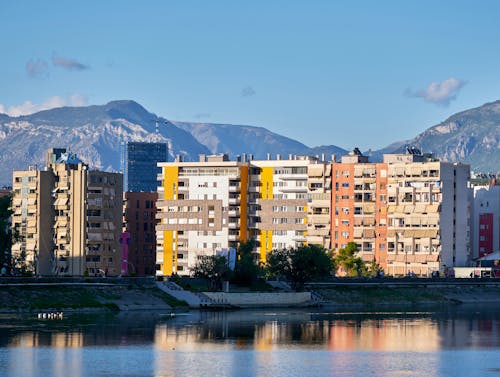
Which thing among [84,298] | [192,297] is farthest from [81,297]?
[192,297]

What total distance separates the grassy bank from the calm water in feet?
25.0

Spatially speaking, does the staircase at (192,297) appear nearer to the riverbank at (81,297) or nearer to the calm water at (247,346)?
the riverbank at (81,297)

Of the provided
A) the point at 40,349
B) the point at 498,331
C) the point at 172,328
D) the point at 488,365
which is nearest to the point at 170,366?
the point at 40,349

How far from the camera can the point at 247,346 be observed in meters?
135

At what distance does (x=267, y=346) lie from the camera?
135 meters

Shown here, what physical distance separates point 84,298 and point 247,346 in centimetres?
5436

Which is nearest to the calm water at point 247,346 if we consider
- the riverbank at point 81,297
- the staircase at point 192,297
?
the riverbank at point 81,297

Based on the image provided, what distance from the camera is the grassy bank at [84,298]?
17838 cm

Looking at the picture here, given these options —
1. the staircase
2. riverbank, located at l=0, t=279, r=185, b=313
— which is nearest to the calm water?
riverbank, located at l=0, t=279, r=185, b=313

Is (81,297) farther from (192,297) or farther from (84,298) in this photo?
(192,297)

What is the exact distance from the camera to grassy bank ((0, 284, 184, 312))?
7023 inches

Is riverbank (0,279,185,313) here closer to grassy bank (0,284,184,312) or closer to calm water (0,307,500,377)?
grassy bank (0,284,184,312)

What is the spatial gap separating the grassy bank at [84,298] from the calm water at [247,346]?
761 cm

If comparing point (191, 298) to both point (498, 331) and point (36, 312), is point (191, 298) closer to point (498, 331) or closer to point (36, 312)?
point (36, 312)
